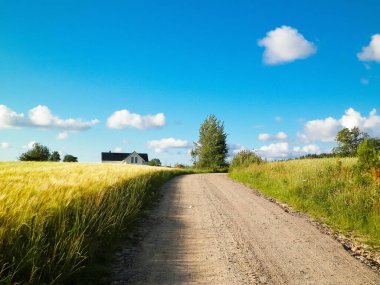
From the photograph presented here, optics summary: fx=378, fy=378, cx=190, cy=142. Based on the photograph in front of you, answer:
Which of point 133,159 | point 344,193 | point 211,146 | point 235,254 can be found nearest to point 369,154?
point 344,193

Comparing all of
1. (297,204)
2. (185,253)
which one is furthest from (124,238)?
(297,204)

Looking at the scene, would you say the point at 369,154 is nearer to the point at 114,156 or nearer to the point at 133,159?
the point at 133,159

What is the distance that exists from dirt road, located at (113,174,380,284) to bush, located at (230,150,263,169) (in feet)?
105

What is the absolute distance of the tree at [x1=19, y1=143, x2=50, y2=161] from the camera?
9588cm

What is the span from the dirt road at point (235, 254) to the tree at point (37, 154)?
92314mm

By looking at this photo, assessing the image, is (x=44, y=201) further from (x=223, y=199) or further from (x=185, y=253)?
(x=223, y=199)

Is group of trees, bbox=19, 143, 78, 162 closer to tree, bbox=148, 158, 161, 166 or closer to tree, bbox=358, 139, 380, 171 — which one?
tree, bbox=148, 158, 161, 166

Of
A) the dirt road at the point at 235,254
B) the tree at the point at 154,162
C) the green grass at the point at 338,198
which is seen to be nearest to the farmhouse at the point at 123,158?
the tree at the point at 154,162

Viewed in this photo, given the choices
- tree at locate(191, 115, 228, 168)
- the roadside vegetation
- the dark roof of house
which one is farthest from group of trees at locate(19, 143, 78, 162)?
the roadside vegetation

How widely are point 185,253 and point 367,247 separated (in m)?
4.37

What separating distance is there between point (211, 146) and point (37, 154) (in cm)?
4570

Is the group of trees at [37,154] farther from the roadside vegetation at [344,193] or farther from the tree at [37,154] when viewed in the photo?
the roadside vegetation at [344,193]

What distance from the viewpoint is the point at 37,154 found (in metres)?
97.7

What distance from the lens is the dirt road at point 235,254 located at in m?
6.59
